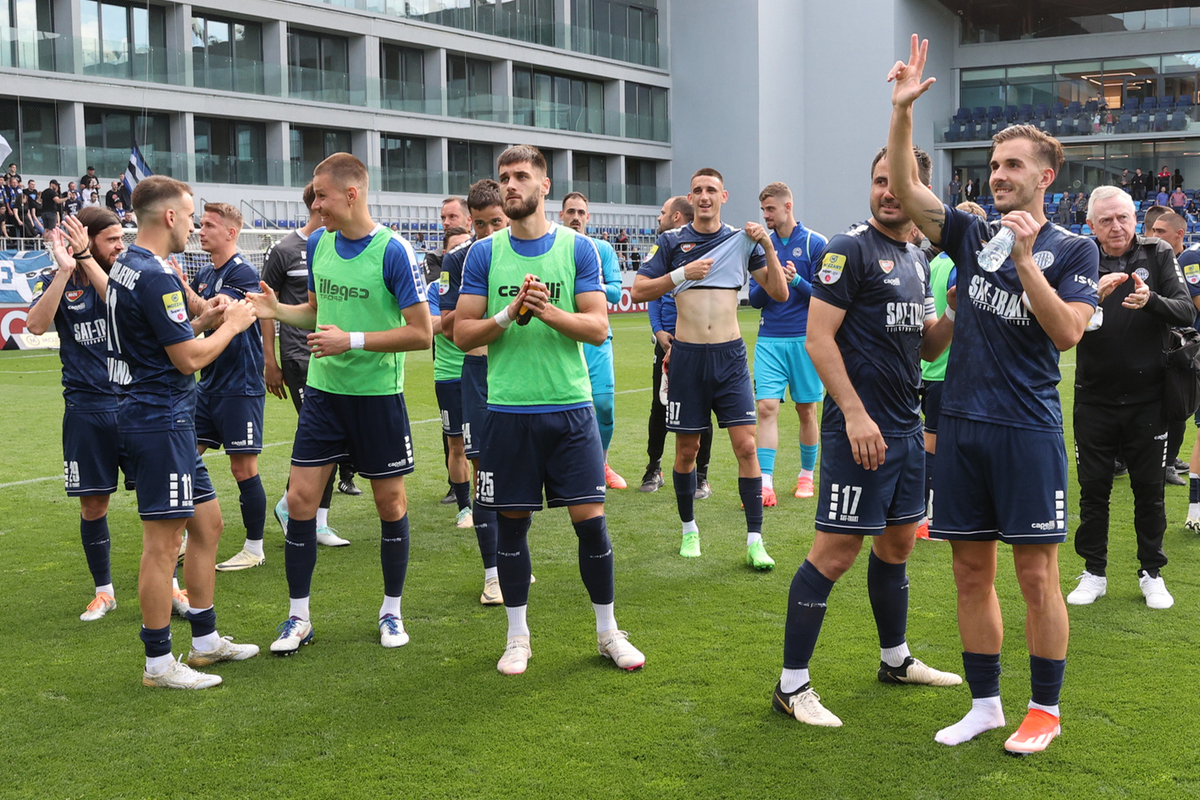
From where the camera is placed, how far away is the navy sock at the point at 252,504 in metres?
6.57

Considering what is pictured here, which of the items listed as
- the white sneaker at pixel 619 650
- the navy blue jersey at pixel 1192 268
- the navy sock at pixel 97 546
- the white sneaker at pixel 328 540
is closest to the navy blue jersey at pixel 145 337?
the navy sock at pixel 97 546

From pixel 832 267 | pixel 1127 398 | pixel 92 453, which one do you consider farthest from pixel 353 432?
pixel 1127 398

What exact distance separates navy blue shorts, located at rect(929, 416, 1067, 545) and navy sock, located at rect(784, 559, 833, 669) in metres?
0.53

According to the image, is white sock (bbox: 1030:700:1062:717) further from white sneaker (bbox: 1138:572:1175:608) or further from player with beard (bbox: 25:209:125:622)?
player with beard (bbox: 25:209:125:622)

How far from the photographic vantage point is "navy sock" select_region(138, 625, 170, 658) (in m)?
4.59

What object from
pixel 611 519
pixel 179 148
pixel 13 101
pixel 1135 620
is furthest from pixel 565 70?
pixel 1135 620

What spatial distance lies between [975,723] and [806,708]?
24.8 inches

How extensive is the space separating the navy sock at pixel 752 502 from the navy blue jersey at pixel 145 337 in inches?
134

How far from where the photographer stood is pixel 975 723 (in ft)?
13.0

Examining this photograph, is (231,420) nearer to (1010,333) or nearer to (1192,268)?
(1010,333)

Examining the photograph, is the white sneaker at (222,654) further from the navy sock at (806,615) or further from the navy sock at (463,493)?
the navy sock at (463,493)

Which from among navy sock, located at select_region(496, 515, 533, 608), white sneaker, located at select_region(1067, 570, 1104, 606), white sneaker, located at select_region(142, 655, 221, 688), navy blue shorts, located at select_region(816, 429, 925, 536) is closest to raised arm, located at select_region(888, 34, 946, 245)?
navy blue shorts, located at select_region(816, 429, 925, 536)

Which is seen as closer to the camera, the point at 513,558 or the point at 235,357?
the point at 513,558

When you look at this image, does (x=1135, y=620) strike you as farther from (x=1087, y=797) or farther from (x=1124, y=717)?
(x=1087, y=797)
